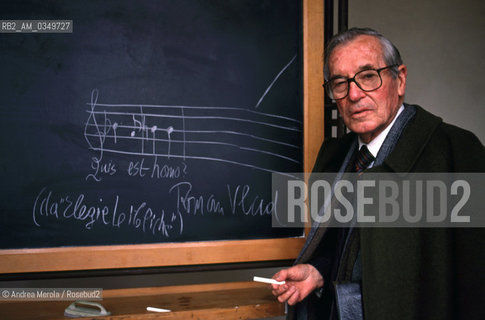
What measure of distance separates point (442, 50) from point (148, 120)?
1691 millimetres

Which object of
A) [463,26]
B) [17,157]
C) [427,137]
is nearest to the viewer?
[427,137]

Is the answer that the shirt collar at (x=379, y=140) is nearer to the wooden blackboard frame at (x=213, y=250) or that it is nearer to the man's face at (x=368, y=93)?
the man's face at (x=368, y=93)

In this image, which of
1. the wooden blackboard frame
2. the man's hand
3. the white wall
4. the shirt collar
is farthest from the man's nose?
the white wall

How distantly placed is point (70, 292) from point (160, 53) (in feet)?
3.29

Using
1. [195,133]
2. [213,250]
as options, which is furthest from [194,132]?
[213,250]

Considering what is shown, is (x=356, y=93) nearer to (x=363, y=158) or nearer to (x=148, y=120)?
(x=363, y=158)

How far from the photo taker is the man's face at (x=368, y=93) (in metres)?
1.05

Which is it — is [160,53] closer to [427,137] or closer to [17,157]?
[17,157]

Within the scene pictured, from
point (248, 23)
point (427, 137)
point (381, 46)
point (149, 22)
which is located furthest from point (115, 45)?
point (427, 137)

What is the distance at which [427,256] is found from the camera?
Answer: 0.90 m

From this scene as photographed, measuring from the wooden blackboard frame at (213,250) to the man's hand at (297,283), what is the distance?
210 mm

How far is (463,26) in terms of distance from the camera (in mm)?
1934

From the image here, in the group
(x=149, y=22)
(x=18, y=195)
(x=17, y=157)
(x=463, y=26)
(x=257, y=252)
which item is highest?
(x=463, y=26)

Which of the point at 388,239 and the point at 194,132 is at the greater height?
the point at 194,132
